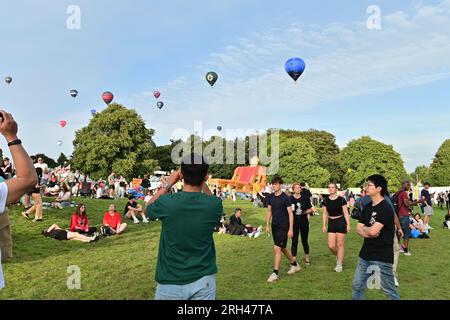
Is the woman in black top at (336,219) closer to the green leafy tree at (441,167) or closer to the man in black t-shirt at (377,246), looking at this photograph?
the man in black t-shirt at (377,246)

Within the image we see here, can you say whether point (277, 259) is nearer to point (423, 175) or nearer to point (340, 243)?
point (340, 243)

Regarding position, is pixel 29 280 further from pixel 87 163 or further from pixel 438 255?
pixel 87 163

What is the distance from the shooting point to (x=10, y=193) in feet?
8.20

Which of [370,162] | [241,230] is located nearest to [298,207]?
[241,230]

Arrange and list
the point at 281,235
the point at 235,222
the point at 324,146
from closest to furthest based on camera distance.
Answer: the point at 281,235
the point at 235,222
the point at 324,146

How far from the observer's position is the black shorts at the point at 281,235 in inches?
349

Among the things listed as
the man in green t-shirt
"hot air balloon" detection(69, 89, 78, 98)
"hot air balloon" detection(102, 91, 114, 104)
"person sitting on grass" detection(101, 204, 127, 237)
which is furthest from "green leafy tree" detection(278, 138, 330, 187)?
the man in green t-shirt

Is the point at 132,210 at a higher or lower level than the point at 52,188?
lower

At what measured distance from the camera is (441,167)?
7944 cm

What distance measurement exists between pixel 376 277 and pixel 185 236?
11.1ft

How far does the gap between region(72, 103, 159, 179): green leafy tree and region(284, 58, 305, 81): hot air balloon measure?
36.8 m

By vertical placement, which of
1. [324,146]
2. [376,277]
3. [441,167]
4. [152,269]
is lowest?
[152,269]

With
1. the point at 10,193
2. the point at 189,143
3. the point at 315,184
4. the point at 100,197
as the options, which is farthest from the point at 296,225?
the point at 189,143
